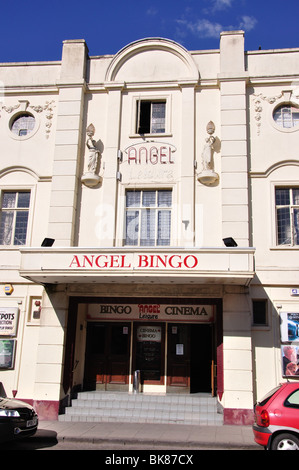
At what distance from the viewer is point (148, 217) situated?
44.8 ft

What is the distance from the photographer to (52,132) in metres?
14.5

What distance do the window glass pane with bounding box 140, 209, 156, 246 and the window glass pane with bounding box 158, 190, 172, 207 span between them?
1.33 feet

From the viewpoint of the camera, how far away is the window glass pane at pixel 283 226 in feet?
42.4

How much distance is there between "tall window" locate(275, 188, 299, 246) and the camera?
12883 mm

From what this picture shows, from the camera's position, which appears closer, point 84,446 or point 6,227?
point 84,446

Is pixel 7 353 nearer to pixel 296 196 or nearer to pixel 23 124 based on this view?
pixel 23 124

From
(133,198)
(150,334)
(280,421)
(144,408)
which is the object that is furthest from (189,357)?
(280,421)

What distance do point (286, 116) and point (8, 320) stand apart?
1070 centimetres

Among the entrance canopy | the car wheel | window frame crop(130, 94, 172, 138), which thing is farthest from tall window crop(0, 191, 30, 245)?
the car wheel

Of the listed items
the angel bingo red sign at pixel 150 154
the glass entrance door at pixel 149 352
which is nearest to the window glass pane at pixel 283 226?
the angel bingo red sign at pixel 150 154

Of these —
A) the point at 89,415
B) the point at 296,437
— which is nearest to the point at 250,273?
the point at 296,437

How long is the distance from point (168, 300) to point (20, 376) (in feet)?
15.9

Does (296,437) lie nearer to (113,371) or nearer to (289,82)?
(113,371)

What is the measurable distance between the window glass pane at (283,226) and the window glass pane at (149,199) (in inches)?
151
